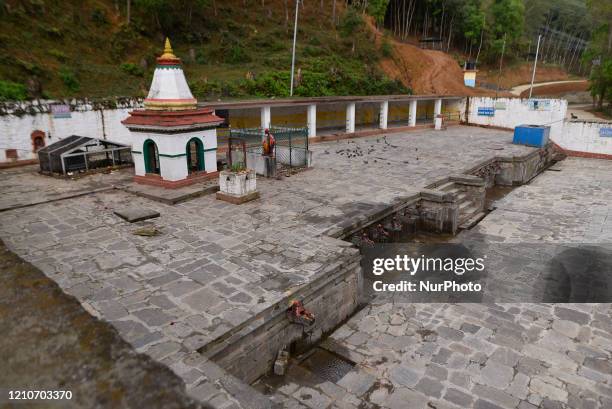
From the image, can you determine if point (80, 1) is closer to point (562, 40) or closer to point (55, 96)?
point (55, 96)

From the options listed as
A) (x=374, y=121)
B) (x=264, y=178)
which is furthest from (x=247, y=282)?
(x=374, y=121)

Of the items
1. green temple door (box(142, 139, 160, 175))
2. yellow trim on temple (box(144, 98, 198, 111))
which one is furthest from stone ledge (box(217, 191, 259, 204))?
yellow trim on temple (box(144, 98, 198, 111))

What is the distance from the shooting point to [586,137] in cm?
2525

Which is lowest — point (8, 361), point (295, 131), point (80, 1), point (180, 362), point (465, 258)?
point (465, 258)

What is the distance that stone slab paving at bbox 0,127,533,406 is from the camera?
5898 millimetres

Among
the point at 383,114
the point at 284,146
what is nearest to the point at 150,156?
the point at 284,146

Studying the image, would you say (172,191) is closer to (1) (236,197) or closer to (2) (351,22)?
(1) (236,197)

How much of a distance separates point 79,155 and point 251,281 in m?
10.6

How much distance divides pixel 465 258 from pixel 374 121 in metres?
21.7

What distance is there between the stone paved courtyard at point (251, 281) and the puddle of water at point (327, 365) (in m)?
0.22

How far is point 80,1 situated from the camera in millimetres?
29156

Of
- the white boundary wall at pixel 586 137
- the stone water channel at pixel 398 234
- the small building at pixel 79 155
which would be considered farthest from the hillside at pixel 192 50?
the stone water channel at pixel 398 234

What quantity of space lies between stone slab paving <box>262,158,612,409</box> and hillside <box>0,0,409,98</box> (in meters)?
18.5

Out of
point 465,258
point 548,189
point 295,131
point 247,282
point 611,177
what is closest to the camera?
point 247,282
